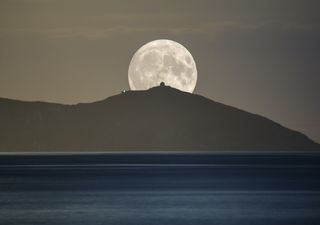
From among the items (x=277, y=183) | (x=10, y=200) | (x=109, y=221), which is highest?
(x=277, y=183)

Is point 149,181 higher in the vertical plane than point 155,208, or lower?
higher

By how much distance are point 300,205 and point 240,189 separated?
3118cm

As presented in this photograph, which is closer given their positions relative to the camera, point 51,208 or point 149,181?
point 51,208

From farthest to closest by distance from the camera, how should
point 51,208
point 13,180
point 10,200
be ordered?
point 13,180 → point 10,200 → point 51,208

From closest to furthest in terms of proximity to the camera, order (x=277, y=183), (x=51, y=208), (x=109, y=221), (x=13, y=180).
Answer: (x=109, y=221)
(x=51, y=208)
(x=277, y=183)
(x=13, y=180)

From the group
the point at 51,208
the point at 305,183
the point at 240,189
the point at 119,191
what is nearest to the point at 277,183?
the point at 305,183

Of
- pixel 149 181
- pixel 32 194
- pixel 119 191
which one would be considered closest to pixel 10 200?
pixel 32 194

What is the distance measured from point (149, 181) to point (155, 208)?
2565 inches

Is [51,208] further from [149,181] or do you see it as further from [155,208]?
[149,181]

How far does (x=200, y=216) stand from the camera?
11394cm

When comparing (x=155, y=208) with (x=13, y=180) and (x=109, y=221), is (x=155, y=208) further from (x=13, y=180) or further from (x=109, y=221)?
(x=13, y=180)

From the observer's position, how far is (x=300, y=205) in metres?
130

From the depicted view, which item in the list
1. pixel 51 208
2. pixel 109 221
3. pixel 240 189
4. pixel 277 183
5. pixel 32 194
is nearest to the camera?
pixel 109 221

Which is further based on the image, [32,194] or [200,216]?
[32,194]
